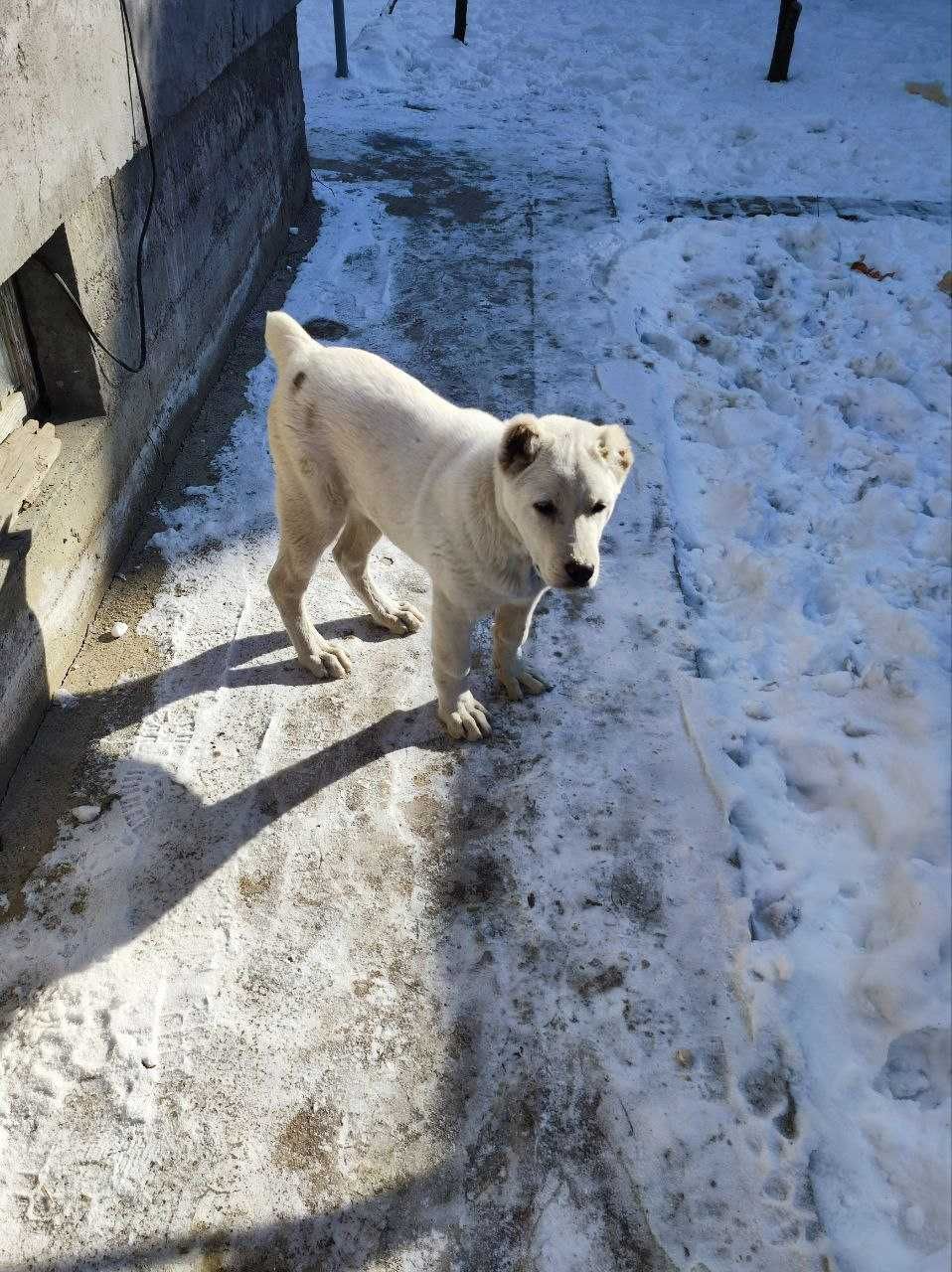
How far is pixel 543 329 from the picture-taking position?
6.60 m

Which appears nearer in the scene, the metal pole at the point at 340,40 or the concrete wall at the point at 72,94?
the concrete wall at the point at 72,94

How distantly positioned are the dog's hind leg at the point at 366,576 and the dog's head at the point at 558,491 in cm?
121

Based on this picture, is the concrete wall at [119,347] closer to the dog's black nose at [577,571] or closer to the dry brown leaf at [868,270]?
the dog's black nose at [577,571]

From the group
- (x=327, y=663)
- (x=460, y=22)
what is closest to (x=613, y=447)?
(x=327, y=663)

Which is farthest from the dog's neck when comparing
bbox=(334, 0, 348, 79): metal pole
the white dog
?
bbox=(334, 0, 348, 79): metal pole

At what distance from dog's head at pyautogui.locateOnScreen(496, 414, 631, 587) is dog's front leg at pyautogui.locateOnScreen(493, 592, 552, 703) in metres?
0.59

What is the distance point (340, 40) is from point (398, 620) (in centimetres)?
927

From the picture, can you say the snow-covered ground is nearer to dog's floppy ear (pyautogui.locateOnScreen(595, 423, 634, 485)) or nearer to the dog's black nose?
the dog's black nose

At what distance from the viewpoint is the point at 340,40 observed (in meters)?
10.8

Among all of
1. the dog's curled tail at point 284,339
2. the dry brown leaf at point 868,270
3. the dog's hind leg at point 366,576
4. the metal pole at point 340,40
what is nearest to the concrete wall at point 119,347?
the dog's curled tail at point 284,339

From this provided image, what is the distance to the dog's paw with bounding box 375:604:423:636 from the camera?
4371 mm

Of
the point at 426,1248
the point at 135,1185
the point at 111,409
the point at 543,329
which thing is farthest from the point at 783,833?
the point at 543,329

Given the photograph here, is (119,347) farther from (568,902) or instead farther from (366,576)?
(568,902)

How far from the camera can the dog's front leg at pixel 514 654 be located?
3799mm
